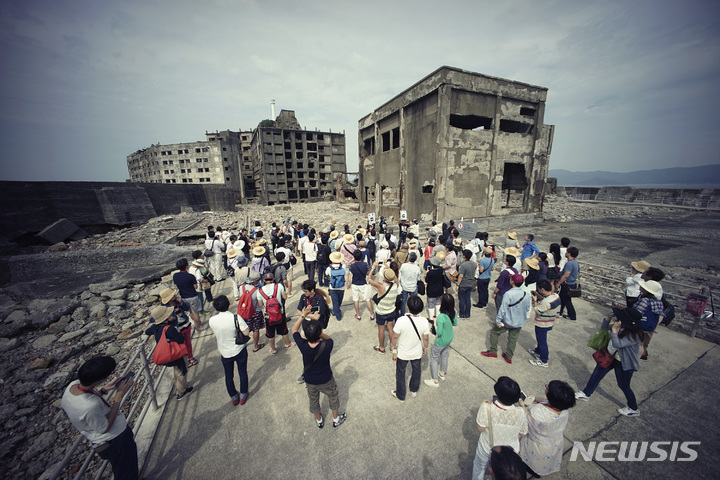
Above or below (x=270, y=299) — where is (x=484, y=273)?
below

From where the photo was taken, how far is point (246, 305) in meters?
4.55

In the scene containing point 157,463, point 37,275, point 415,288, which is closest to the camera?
point 157,463

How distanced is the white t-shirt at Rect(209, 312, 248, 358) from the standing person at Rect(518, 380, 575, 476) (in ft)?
12.5

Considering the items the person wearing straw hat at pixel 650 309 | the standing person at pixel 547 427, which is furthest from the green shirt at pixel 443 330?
the person wearing straw hat at pixel 650 309

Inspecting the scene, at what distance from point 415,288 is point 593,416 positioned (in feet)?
10.9

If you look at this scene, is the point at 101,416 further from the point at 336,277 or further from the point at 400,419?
the point at 336,277

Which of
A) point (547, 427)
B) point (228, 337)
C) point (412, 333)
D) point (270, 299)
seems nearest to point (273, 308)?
point (270, 299)

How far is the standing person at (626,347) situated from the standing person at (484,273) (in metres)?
2.92

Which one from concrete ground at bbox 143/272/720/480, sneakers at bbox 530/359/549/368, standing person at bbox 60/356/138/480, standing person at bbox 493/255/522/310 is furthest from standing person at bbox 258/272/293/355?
sneakers at bbox 530/359/549/368

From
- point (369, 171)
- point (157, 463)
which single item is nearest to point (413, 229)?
point (157, 463)

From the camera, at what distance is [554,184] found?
131 ft

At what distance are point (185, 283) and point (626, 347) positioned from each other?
25.8ft

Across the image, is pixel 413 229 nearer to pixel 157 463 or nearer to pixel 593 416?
pixel 593 416

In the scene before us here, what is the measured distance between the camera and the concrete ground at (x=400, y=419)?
3150 mm
